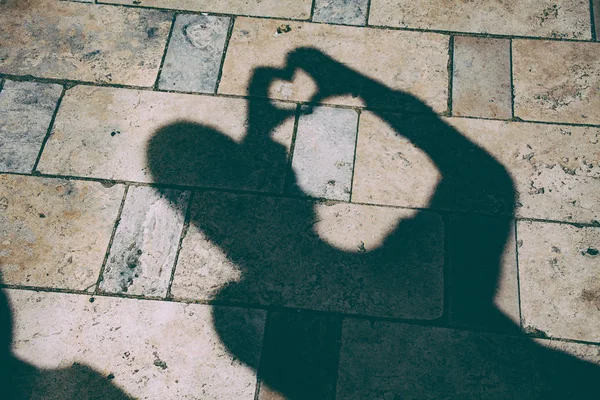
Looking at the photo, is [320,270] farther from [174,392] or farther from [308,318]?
[174,392]

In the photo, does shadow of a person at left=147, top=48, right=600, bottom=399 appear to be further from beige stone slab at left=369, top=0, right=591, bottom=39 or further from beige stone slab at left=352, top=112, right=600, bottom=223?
beige stone slab at left=369, top=0, right=591, bottom=39

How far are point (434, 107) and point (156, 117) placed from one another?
199 cm

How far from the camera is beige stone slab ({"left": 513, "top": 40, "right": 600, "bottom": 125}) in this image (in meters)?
3.39

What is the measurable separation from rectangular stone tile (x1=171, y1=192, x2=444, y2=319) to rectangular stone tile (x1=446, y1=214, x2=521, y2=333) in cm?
10

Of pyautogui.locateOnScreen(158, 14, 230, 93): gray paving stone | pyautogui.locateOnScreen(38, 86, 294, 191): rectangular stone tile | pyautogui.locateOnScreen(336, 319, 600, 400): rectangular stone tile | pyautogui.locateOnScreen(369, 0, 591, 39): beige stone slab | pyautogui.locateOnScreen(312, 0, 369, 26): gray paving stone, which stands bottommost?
pyautogui.locateOnScreen(336, 319, 600, 400): rectangular stone tile

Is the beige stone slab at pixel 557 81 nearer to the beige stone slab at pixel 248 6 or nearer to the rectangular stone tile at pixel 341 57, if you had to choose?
the rectangular stone tile at pixel 341 57

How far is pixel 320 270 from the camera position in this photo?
119 inches

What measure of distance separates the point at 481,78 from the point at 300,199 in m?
1.60

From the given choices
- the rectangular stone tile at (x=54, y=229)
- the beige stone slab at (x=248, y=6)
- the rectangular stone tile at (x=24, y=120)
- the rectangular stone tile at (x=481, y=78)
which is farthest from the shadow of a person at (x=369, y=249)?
the rectangular stone tile at (x=24, y=120)

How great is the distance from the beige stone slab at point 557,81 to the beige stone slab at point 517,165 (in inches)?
4.4

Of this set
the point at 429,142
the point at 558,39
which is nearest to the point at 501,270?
the point at 429,142

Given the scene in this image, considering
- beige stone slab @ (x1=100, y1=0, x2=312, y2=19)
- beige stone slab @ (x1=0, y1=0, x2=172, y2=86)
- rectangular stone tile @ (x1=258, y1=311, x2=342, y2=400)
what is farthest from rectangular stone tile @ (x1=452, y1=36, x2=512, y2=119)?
beige stone slab @ (x1=0, y1=0, x2=172, y2=86)

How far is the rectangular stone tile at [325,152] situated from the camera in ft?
10.6

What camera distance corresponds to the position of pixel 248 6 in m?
3.87
